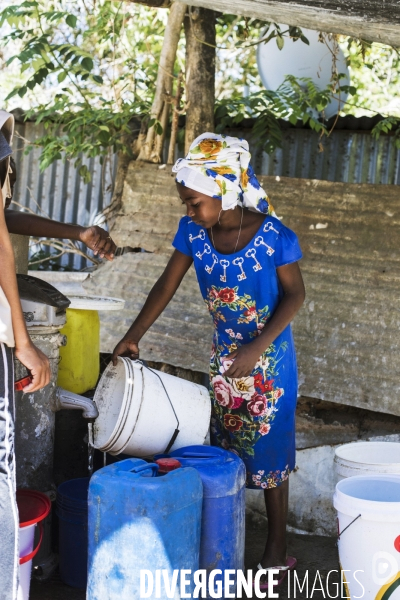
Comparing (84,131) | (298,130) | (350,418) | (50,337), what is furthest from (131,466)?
(298,130)

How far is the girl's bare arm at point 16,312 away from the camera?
7.81ft

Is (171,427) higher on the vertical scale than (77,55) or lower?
lower

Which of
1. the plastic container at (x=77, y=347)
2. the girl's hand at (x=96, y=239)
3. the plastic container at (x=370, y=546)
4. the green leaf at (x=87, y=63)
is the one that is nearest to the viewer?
the plastic container at (x=370, y=546)

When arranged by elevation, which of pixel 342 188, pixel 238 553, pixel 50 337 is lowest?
pixel 238 553

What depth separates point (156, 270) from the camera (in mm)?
4824

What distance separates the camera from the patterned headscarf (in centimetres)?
315

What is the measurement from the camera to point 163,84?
17.0 feet

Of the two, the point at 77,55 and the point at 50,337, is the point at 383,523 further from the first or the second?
the point at 77,55

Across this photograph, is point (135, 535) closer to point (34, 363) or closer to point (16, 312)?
point (34, 363)

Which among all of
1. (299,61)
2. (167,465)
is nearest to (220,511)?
(167,465)

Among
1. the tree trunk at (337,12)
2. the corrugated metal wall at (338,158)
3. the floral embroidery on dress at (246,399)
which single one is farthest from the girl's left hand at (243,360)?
the corrugated metal wall at (338,158)

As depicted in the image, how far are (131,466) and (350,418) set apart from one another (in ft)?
6.16

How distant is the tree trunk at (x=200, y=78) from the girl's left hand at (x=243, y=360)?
2.31 meters

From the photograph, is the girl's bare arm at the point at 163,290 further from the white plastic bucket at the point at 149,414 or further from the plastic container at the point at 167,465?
the plastic container at the point at 167,465
